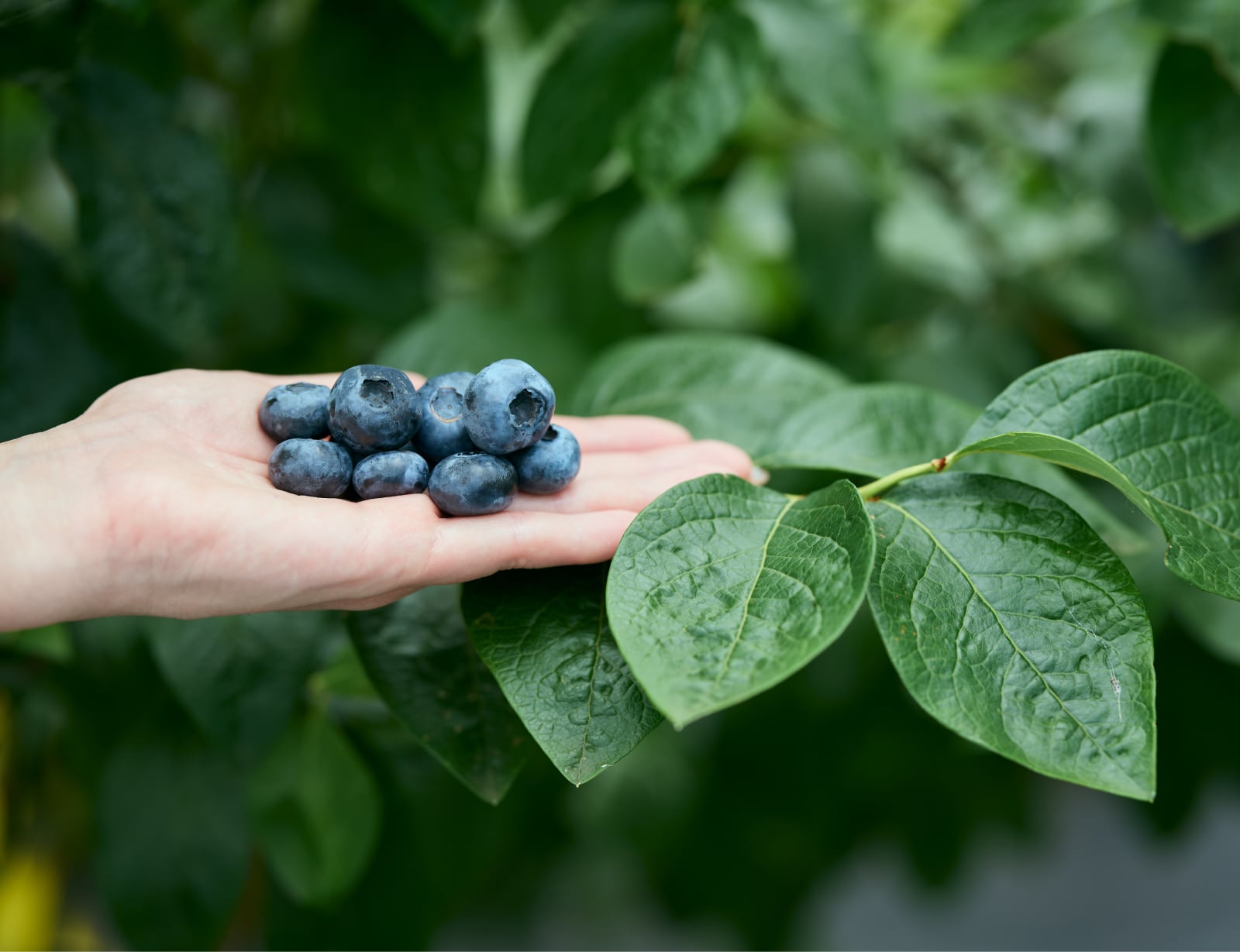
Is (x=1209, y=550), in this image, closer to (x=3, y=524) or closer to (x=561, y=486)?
(x=561, y=486)

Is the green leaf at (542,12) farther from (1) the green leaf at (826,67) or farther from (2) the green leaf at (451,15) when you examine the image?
(1) the green leaf at (826,67)

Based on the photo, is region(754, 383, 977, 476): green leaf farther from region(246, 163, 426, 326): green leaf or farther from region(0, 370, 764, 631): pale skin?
region(246, 163, 426, 326): green leaf

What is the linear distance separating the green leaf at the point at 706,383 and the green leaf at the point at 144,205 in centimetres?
45

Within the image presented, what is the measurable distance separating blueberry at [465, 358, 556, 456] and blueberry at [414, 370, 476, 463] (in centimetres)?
4

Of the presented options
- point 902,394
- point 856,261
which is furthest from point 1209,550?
point 856,261

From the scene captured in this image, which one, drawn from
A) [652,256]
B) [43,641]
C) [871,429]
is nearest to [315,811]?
[43,641]

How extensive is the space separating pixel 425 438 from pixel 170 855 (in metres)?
0.61

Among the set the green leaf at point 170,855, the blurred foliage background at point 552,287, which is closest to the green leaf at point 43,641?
the blurred foliage background at point 552,287

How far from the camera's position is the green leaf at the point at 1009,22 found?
105 centimetres

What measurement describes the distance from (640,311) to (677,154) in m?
0.41

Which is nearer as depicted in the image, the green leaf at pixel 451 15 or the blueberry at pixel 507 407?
the blueberry at pixel 507 407

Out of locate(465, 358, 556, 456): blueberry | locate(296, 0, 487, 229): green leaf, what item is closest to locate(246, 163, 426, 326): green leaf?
locate(296, 0, 487, 229): green leaf

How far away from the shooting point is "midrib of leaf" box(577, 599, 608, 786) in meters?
0.56

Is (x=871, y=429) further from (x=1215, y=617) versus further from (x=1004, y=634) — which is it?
(x=1215, y=617)
